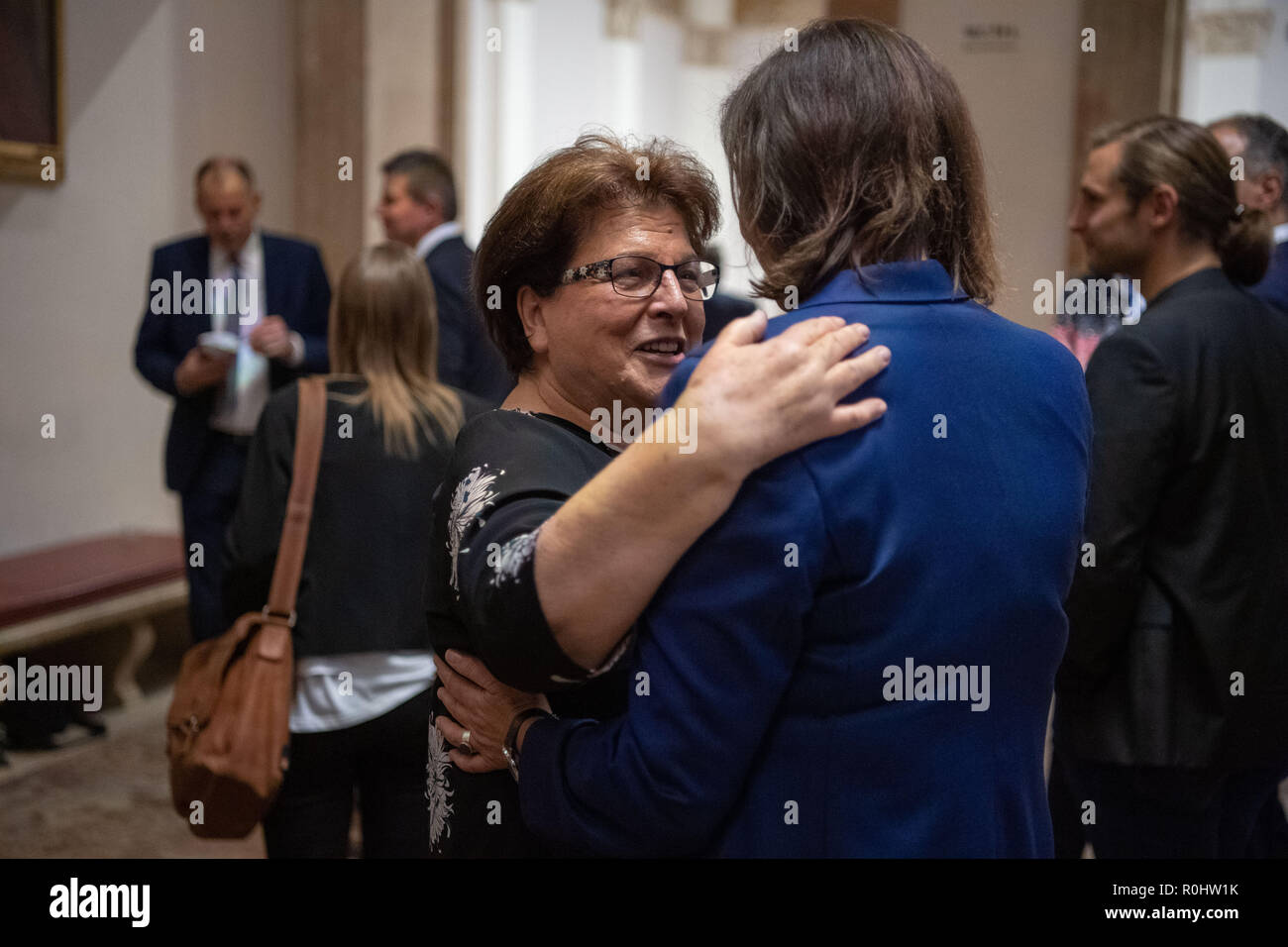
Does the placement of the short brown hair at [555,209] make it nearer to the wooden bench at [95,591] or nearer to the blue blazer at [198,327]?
the blue blazer at [198,327]

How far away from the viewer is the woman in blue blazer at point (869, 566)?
1.31 m

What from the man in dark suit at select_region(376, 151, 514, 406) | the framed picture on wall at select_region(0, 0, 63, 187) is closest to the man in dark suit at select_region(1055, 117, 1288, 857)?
the man in dark suit at select_region(376, 151, 514, 406)

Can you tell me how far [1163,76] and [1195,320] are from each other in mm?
5196

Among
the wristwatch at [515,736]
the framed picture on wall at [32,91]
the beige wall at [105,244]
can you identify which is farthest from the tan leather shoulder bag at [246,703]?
the framed picture on wall at [32,91]

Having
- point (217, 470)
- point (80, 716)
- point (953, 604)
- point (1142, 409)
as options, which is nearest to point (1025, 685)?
point (953, 604)

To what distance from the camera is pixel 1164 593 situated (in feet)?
8.57

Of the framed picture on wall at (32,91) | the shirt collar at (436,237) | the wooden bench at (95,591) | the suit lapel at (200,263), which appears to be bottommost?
the wooden bench at (95,591)

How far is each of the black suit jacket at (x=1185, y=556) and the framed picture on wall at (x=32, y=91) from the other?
524 centimetres

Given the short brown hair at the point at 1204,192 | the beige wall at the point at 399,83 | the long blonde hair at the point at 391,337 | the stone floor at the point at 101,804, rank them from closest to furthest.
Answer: the short brown hair at the point at 1204,192 < the long blonde hair at the point at 391,337 < the stone floor at the point at 101,804 < the beige wall at the point at 399,83

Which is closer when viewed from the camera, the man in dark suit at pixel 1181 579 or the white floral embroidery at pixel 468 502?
the white floral embroidery at pixel 468 502

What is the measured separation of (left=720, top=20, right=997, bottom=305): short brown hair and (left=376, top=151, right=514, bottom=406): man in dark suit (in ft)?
11.2

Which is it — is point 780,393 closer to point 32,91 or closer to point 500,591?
point 500,591

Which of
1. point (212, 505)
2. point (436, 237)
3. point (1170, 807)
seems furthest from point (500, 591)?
point (436, 237)
